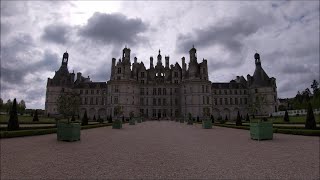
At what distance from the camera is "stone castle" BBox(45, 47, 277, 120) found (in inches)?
2852

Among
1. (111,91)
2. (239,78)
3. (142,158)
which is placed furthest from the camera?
(239,78)

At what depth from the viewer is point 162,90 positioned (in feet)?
262

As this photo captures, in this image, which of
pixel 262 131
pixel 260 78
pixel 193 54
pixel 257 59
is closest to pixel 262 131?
pixel 262 131

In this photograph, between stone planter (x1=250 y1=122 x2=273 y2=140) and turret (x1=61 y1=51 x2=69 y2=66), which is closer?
stone planter (x1=250 y1=122 x2=273 y2=140)

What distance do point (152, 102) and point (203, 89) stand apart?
58.6ft

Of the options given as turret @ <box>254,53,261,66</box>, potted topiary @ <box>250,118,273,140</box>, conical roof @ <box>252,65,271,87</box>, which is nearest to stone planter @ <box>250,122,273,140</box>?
potted topiary @ <box>250,118,273,140</box>

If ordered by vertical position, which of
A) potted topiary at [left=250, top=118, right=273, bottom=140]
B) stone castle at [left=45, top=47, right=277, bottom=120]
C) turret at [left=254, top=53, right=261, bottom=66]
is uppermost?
turret at [left=254, top=53, right=261, bottom=66]

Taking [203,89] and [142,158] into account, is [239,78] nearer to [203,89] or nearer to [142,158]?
[203,89]

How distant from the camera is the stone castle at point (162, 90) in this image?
2852 inches

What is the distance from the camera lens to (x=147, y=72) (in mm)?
82375

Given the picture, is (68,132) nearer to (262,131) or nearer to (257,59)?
(262,131)

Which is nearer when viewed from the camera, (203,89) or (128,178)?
(128,178)

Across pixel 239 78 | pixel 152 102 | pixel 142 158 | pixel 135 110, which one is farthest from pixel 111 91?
pixel 142 158

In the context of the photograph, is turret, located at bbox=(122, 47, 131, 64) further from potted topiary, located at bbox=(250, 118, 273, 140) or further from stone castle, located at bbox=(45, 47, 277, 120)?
potted topiary, located at bbox=(250, 118, 273, 140)
